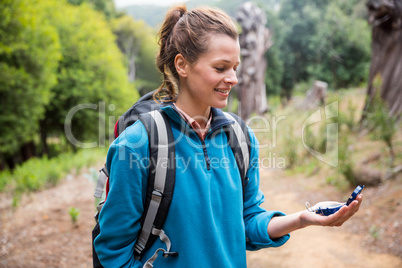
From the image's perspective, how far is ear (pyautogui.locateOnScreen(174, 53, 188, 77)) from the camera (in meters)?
1.35

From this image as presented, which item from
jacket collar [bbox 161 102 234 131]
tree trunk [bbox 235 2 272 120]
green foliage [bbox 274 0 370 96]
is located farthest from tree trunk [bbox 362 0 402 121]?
green foliage [bbox 274 0 370 96]

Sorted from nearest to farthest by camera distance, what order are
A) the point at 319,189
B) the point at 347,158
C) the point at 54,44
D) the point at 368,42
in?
the point at 347,158 → the point at 319,189 → the point at 54,44 → the point at 368,42

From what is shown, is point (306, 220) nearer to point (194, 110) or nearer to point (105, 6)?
point (194, 110)

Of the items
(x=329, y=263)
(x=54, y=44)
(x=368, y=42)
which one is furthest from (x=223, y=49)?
(x=368, y=42)

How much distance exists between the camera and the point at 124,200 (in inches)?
46.1

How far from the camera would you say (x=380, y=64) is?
691 cm

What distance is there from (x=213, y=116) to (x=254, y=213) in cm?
51

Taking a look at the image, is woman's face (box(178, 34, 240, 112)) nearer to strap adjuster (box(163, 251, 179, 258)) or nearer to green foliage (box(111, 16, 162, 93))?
strap adjuster (box(163, 251, 179, 258))

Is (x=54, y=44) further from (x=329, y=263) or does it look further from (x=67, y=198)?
(x=329, y=263)

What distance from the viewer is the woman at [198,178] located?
118 centimetres

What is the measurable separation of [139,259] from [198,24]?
40.7 inches

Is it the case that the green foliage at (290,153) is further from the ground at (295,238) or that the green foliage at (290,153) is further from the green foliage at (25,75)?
the green foliage at (25,75)

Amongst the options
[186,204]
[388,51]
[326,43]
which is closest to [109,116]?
[186,204]

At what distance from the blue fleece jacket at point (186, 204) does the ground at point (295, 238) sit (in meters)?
2.58
